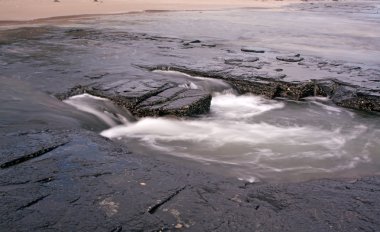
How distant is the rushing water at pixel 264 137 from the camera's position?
5098 millimetres

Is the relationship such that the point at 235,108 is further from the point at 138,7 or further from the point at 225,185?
the point at 138,7

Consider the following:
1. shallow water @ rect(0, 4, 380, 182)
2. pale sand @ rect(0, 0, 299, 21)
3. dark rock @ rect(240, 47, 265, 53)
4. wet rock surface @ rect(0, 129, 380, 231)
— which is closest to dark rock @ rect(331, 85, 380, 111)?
shallow water @ rect(0, 4, 380, 182)

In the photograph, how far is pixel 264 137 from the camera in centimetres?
627

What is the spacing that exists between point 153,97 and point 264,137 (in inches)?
81.5

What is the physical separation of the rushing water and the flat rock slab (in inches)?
6.6

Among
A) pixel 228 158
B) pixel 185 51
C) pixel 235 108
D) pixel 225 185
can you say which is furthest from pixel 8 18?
pixel 225 185

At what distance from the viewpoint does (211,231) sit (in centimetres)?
284

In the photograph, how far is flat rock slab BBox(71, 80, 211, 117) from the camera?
6383mm

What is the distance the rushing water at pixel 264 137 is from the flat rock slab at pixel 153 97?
166 millimetres

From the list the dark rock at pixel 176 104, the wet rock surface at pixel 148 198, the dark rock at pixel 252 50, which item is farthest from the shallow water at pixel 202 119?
the wet rock surface at pixel 148 198

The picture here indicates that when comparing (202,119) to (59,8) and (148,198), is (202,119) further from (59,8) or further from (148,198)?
(59,8)

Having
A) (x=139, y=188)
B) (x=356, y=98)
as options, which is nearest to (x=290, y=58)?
(x=356, y=98)

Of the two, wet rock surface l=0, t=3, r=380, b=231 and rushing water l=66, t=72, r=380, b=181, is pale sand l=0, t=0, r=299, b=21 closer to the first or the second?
wet rock surface l=0, t=3, r=380, b=231

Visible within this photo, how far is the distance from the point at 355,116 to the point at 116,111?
4.45 m
